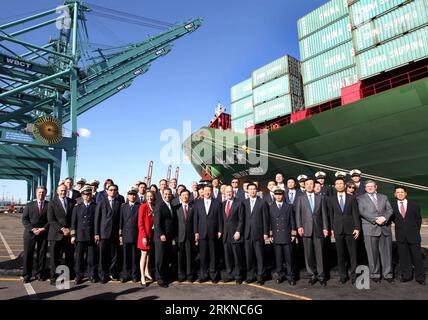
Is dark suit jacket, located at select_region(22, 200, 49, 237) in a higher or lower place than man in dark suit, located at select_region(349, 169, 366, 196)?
lower

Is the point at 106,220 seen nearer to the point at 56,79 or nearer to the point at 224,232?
the point at 224,232

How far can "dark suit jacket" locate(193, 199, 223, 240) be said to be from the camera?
5633 mm

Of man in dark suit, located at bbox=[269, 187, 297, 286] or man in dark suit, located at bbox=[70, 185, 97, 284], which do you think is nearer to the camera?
man in dark suit, located at bbox=[269, 187, 297, 286]

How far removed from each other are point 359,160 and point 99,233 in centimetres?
1280

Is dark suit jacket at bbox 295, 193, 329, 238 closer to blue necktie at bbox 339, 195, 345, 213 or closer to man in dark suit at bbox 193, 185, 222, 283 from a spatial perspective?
blue necktie at bbox 339, 195, 345, 213

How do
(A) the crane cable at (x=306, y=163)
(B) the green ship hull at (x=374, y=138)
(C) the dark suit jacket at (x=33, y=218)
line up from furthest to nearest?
(A) the crane cable at (x=306, y=163)
(B) the green ship hull at (x=374, y=138)
(C) the dark suit jacket at (x=33, y=218)

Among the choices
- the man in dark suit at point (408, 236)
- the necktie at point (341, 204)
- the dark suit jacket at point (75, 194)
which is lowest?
the man in dark suit at point (408, 236)

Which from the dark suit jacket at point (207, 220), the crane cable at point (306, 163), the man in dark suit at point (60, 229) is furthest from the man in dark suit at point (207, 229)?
the crane cable at point (306, 163)

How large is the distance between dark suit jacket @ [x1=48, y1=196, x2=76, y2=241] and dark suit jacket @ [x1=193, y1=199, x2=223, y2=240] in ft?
8.48

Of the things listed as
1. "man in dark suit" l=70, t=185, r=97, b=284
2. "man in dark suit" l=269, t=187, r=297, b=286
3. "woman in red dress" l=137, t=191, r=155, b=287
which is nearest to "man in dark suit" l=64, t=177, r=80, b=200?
"man in dark suit" l=70, t=185, r=97, b=284

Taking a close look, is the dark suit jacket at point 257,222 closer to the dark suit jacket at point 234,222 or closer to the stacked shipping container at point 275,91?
the dark suit jacket at point 234,222

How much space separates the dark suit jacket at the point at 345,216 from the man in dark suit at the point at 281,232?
2.40 feet

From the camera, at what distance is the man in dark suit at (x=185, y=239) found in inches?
216
